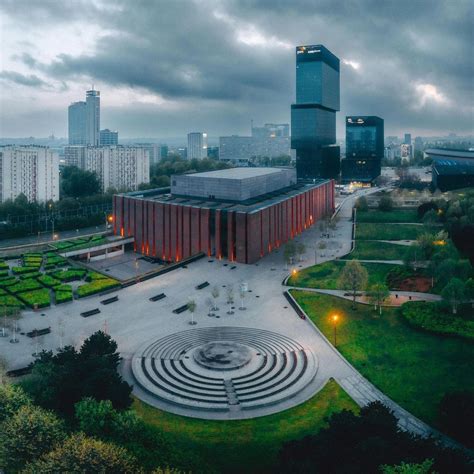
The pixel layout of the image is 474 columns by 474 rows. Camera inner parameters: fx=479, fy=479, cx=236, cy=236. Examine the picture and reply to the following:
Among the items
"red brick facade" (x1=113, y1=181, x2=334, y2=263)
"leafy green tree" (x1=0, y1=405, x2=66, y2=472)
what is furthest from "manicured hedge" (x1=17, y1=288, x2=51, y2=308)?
"leafy green tree" (x1=0, y1=405, x2=66, y2=472)

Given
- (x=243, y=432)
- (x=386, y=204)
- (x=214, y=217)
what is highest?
(x=386, y=204)

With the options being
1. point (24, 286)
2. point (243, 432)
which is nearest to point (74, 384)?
point (243, 432)

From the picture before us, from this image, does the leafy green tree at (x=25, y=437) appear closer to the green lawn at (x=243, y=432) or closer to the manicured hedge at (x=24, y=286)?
the green lawn at (x=243, y=432)

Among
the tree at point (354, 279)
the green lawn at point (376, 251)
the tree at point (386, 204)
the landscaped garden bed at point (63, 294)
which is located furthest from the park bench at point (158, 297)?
the tree at point (386, 204)

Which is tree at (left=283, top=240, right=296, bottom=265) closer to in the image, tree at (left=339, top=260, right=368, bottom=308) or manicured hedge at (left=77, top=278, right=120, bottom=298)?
tree at (left=339, top=260, right=368, bottom=308)

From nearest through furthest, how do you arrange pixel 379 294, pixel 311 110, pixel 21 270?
pixel 379 294, pixel 21 270, pixel 311 110

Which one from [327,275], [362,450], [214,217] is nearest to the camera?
[362,450]

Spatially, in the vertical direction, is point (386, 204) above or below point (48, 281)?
above

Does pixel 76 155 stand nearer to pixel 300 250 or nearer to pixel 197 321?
pixel 300 250
